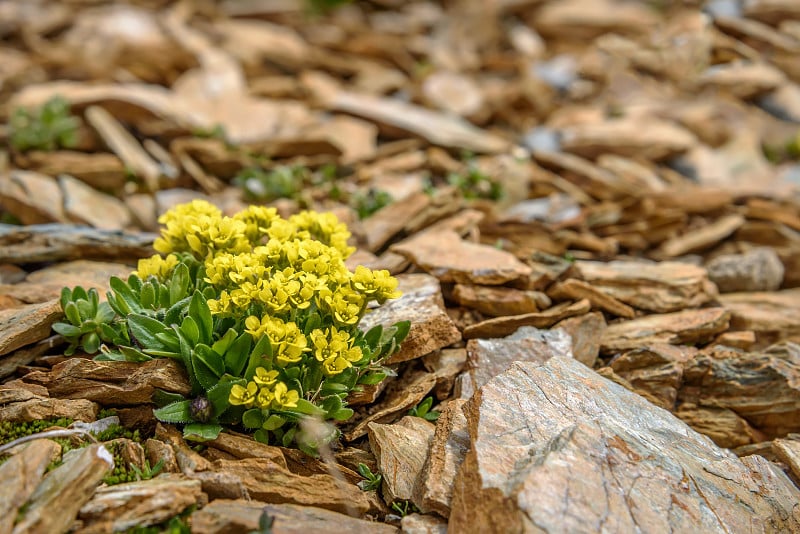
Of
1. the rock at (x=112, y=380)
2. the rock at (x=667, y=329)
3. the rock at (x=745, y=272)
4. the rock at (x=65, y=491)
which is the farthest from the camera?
the rock at (x=745, y=272)

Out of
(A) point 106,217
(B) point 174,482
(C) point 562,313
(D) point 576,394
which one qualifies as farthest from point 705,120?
(B) point 174,482

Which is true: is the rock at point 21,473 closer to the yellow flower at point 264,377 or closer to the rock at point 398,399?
the yellow flower at point 264,377

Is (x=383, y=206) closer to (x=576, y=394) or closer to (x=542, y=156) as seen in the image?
(x=542, y=156)

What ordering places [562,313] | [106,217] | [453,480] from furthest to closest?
1. [106,217]
2. [562,313]
3. [453,480]

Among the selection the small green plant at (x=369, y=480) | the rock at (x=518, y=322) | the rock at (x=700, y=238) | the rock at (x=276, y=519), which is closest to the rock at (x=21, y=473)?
the rock at (x=276, y=519)

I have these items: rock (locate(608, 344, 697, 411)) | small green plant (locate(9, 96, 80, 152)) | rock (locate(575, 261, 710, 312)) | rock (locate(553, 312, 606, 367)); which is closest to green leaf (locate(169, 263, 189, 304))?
rock (locate(553, 312, 606, 367))

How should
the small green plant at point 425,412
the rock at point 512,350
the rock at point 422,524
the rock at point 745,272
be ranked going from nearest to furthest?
the rock at point 422,524 → the small green plant at point 425,412 → the rock at point 512,350 → the rock at point 745,272
